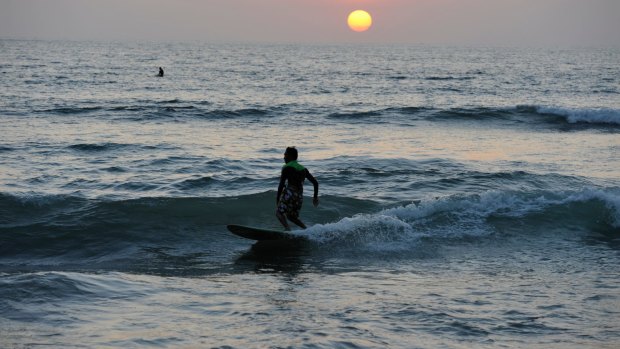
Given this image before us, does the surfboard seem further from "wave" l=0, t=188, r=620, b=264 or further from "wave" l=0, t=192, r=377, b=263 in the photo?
"wave" l=0, t=192, r=377, b=263

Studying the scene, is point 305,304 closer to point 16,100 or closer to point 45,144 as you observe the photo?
point 45,144

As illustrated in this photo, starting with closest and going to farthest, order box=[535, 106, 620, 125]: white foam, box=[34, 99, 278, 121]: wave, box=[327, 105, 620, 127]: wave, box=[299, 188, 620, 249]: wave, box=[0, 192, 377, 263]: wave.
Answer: box=[0, 192, 377, 263]: wave, box=[299, 188, 620, 249]: wave, box=[34, 99, 278, 121]: wave, box=[535, 106, 620, 125]: white foam, box=[327, 105, 620, 127]: wave

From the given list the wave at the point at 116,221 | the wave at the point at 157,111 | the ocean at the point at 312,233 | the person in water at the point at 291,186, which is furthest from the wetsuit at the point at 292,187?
the wave at the point at 157,111

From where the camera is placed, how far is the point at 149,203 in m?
15.1

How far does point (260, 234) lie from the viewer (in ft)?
40.4

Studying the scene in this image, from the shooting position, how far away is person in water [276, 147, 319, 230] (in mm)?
11656

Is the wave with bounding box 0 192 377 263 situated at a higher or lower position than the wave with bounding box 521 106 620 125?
lower

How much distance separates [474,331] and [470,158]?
14.8 m

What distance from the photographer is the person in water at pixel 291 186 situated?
1166cm

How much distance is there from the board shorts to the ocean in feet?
1.97

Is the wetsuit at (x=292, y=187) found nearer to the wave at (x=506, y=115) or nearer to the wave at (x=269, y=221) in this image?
the wave at (x=269, y=221)

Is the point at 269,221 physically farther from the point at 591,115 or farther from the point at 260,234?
the point at 591,115

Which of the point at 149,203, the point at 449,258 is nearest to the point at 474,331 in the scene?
the point at 449,258

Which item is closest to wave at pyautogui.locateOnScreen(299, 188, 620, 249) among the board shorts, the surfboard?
the surfboard
